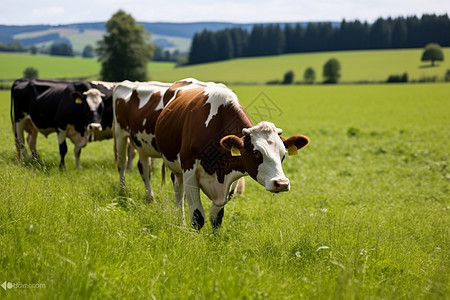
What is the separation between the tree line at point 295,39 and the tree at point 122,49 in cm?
6363

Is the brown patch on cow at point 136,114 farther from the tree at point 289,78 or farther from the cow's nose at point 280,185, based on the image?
the tree at point 289,78

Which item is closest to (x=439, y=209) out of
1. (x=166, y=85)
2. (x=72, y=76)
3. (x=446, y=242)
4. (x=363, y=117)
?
(x=446, y=242)

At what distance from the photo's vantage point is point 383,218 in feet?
24.3

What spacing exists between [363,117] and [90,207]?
89.8 feet

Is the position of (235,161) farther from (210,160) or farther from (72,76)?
(72,76)

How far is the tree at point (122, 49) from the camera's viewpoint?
180 ft

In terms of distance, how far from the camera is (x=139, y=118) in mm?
8008

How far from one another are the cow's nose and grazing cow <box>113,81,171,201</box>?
343cm

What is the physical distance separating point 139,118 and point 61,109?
14.6ft

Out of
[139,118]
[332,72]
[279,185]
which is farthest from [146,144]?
[332,72]

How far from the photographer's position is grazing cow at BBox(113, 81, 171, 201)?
774 centimetres

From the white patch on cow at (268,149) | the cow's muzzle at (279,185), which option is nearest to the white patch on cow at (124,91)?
the white patch on cow at (268,149)

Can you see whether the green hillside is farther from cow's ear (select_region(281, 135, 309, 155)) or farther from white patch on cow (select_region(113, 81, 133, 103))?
cow's ear (select_region(281, 135, 309, 155))

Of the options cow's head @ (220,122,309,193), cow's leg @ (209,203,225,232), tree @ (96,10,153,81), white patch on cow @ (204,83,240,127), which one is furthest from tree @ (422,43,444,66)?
cow's head @ (220,122,309,193)
